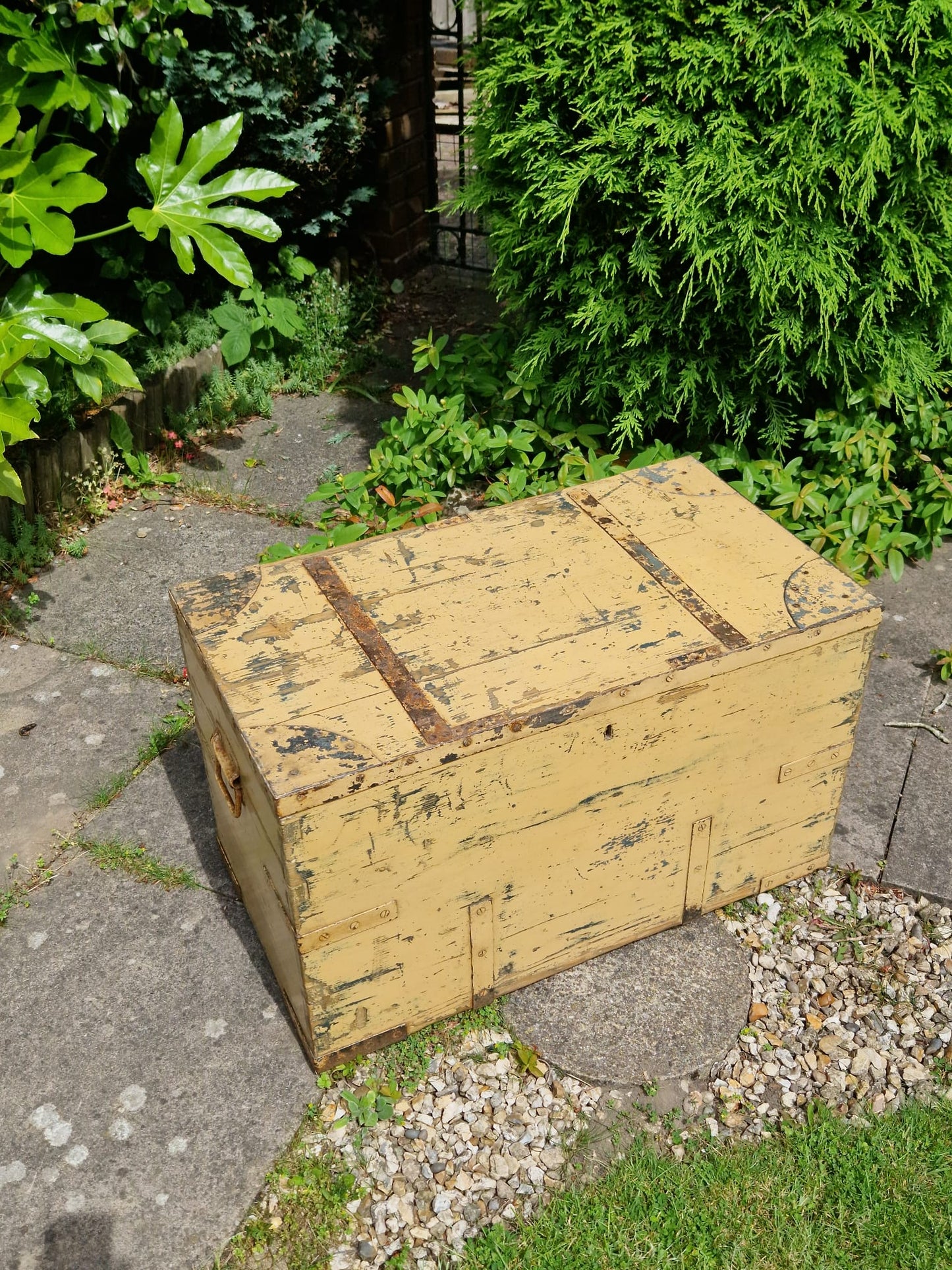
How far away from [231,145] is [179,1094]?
10.5ft

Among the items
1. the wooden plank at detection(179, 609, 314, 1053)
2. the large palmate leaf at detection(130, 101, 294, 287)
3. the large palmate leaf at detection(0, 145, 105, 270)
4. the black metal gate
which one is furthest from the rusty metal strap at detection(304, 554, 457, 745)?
the black metal gate

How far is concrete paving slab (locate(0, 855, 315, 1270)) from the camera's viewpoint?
2447 mm

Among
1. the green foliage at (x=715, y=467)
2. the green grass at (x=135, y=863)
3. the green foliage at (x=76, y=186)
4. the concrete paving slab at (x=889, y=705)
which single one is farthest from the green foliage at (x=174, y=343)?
the concrete paving slab at (x=889, y=705)

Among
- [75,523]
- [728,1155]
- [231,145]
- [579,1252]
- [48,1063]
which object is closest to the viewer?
[579,1252]

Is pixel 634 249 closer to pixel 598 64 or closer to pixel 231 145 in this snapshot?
A: pixel 598 64

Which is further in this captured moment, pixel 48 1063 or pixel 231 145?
pixel 231 145

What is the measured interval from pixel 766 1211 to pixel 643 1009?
54 cm

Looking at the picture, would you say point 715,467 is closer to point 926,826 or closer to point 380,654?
point 926,826

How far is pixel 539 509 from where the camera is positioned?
10.3ft

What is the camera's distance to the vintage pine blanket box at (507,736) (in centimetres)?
238

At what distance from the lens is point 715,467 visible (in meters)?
4.25

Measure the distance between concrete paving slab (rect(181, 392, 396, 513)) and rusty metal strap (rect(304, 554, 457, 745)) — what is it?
1829mm

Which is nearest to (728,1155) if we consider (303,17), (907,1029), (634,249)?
(907,1029)

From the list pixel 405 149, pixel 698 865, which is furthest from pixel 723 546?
pixel 405 149
